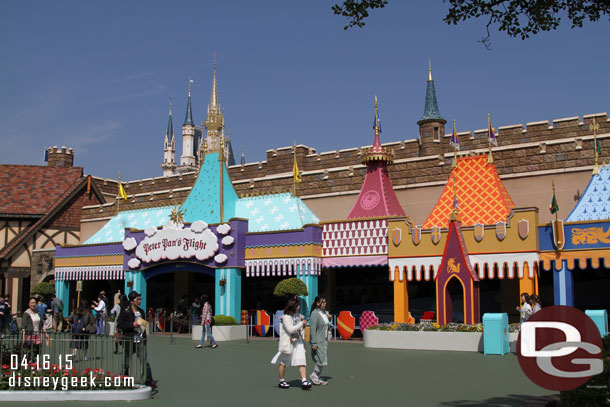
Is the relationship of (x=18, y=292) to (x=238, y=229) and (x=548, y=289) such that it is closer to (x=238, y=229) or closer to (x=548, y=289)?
(x=238, y=229)

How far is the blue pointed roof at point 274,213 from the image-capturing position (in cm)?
2358

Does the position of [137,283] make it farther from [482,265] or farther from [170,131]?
[170,131]

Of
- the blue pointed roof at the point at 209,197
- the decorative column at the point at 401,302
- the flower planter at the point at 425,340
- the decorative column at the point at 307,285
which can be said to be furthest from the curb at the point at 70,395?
the blue pointed roof at the point at 209,197

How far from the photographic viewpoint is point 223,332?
21203 millimetres

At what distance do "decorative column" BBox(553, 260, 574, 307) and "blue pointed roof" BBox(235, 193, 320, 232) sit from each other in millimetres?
8526

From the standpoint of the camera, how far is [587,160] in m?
21.4

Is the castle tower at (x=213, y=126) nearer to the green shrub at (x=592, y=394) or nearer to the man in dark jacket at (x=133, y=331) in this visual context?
the man in dark jacket at (x=133, y=331)

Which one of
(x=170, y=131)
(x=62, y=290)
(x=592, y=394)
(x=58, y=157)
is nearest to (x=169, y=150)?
(x=170, y=131)

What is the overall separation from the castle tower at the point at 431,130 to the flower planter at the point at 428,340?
42.8 feet

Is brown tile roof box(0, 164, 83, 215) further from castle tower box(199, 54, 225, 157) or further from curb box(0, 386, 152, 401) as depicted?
curb box(0, 386, 152, 401)

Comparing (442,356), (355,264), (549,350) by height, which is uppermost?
(355,264)

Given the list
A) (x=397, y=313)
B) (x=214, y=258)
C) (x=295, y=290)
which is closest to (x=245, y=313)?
(x=214, y=258)

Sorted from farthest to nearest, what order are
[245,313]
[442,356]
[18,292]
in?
[18,292] < [245,313] < [442,356]

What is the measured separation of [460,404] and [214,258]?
15.8 meters
